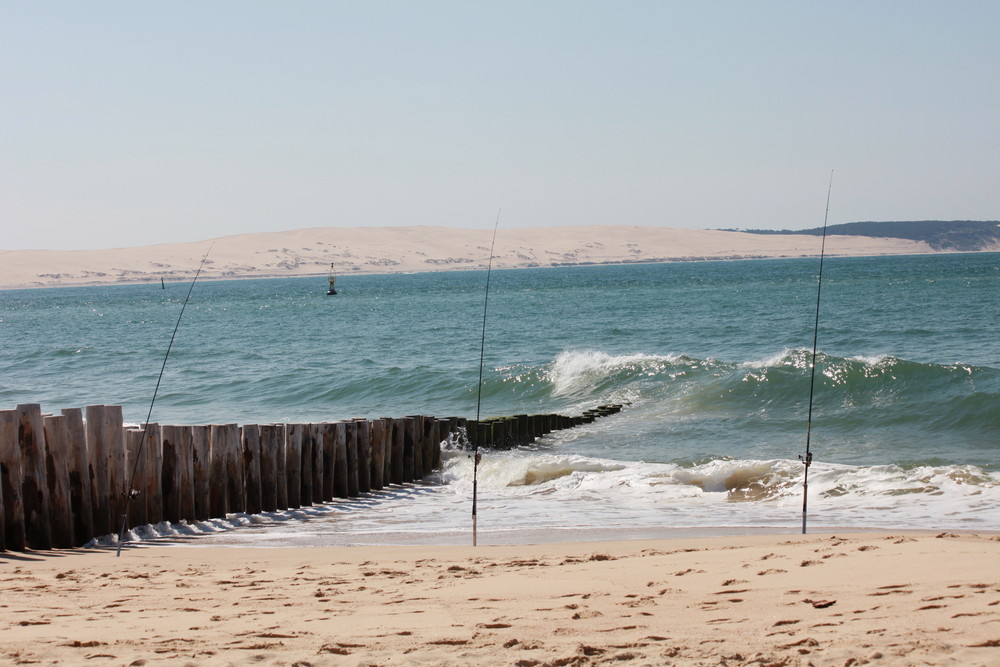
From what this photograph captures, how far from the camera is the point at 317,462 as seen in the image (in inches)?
432

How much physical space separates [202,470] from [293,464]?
4.07ft

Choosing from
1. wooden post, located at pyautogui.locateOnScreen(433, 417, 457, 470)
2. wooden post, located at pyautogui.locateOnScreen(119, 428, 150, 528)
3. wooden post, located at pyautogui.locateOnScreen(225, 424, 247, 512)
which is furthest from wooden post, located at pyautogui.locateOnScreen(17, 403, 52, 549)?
wooden post, located at pyautogui.locateOnScreen(433, 417, 457, 470)

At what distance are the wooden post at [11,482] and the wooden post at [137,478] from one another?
3.57ft

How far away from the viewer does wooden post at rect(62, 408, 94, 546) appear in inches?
328

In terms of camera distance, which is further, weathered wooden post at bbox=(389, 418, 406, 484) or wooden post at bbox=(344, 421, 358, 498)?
weathered wooden post at bbox=(389, 418, 406, 484)

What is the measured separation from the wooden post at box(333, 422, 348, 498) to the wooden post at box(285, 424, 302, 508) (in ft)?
2.05

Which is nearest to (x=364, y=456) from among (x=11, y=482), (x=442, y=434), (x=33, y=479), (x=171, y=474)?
(x=442, y=434)

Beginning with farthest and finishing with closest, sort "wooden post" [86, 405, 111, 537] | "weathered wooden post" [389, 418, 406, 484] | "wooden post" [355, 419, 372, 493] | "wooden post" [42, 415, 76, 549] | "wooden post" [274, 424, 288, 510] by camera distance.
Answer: "weathered wooden post" [389, 418, 406, 484] → "wooden post" [355, 419, 372, 493] → "wooden post" [274, 424, 288, 510] → "wooden post" [86, 405, 111, 537] → "wooden post" [42, 415, 76, 549]

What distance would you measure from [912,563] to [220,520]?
645 cm

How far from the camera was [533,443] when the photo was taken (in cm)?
1538

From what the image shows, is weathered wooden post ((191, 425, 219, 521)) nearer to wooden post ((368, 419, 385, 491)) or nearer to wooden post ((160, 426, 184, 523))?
wooden post ((160, 426, 184, 523))

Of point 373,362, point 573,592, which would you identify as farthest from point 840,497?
point 373,362

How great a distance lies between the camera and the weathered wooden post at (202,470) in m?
9.53

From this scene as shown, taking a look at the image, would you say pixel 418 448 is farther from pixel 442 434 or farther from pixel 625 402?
pixel 625 402
